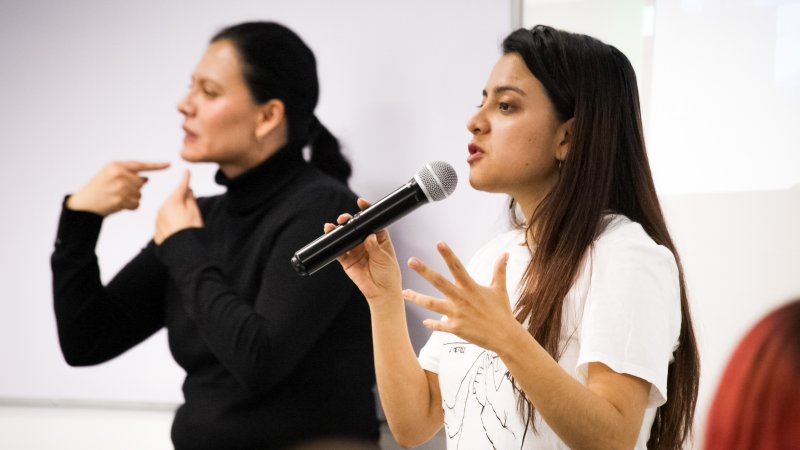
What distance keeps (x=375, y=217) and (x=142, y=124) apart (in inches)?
54.8

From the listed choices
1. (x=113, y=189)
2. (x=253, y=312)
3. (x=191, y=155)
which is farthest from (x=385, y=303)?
(x=113, y=189)

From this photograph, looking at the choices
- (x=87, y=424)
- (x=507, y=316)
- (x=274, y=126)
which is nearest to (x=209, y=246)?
(x=274, y=126)

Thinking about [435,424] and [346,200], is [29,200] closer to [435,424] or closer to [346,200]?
[346,200]

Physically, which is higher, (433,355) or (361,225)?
(361,225)

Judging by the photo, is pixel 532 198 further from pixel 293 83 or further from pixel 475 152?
pixel 293 83

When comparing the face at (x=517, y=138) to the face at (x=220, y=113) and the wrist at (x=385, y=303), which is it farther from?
the face at (x=220, y=113)

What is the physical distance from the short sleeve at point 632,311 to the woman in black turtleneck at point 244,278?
0.77 meters

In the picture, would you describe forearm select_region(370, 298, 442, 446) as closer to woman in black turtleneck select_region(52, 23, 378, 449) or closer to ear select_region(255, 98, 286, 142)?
woman in black turtleneck select_region(52, 23, 378, 449)

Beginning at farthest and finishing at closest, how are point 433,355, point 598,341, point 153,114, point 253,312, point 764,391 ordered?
point 153,114 → point 253,312 → point 433,355 → point 598,341 → point 764,391

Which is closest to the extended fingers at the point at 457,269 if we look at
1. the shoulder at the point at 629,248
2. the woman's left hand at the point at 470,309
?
the woman's left hand at the point at 470,309

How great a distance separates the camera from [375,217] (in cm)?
124

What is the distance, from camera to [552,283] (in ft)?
4.26

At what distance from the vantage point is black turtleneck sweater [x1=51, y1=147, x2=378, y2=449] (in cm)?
184

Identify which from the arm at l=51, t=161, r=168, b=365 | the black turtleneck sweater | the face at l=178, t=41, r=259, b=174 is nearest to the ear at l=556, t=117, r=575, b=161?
the black turtleneck sweater
